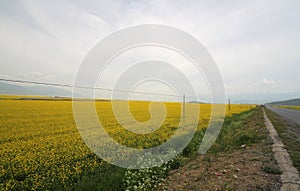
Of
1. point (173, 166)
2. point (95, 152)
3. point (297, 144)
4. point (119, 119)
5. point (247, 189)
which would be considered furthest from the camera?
point (119, 119)

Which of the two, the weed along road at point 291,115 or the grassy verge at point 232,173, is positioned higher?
the weed along road at point 291,115

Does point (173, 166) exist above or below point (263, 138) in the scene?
below

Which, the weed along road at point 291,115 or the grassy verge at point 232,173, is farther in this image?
the weed along road at point 291,115

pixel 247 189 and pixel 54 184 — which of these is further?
pixel 54 184

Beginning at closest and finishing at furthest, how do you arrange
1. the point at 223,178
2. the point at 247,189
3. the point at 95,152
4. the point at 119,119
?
the point at 247,189 < the point at 223,178 < the point at 95,152 < the point at 119,119

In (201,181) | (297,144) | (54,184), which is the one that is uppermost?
(297,144)

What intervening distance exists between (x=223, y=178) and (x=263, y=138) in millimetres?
5017

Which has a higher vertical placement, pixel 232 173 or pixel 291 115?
pixel 291 115

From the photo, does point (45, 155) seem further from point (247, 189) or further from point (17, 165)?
point (247, 189)

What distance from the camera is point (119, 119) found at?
1809cm

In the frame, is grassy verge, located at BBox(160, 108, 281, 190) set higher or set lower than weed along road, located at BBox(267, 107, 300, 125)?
lower

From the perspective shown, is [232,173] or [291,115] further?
[291,115]

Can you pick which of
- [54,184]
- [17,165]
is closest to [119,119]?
[17,165]

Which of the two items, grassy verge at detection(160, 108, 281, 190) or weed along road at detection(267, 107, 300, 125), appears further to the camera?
weed along road at detection(267, 107, 300, 125)
